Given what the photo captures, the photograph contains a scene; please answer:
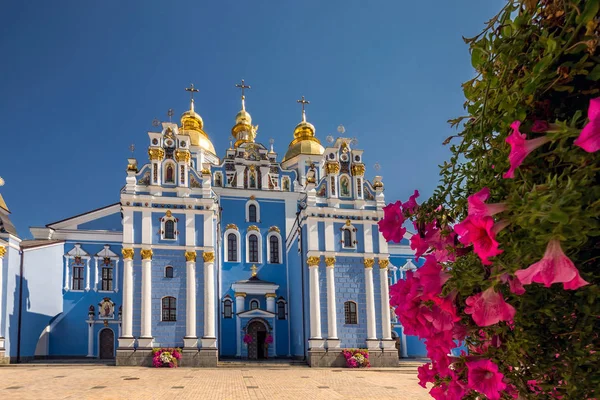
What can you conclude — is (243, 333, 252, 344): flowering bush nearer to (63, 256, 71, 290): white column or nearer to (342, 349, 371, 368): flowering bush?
(342, 349, 371, 368): flowering bush

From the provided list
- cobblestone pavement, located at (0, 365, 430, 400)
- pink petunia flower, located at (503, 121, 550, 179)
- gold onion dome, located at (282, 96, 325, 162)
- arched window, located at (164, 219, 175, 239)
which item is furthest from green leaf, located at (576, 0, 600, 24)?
gold onion dome, located at (282, 96, 325, 162)

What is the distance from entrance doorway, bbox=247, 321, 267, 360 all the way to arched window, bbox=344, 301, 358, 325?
5.15 m

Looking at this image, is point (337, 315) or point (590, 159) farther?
point (337, 315)

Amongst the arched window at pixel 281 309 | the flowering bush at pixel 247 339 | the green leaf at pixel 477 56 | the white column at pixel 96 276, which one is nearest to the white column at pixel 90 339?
the white column at pixel 96 276

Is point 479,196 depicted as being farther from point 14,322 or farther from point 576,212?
point 14,322

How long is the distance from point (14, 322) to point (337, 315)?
50.3 feet

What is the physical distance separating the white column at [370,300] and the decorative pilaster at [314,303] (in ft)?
7.89

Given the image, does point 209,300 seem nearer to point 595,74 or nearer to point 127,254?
point 127,254

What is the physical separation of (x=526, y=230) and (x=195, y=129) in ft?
122

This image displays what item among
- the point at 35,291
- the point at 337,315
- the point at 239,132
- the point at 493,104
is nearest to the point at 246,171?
the point at 239,132

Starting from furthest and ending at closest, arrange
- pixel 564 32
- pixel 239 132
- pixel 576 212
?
pixel 239 132
pixel 564 32
pixel 576 212

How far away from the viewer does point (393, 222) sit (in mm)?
2020

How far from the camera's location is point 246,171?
3234 cm

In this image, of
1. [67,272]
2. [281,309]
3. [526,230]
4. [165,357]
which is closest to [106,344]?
[67,272]
